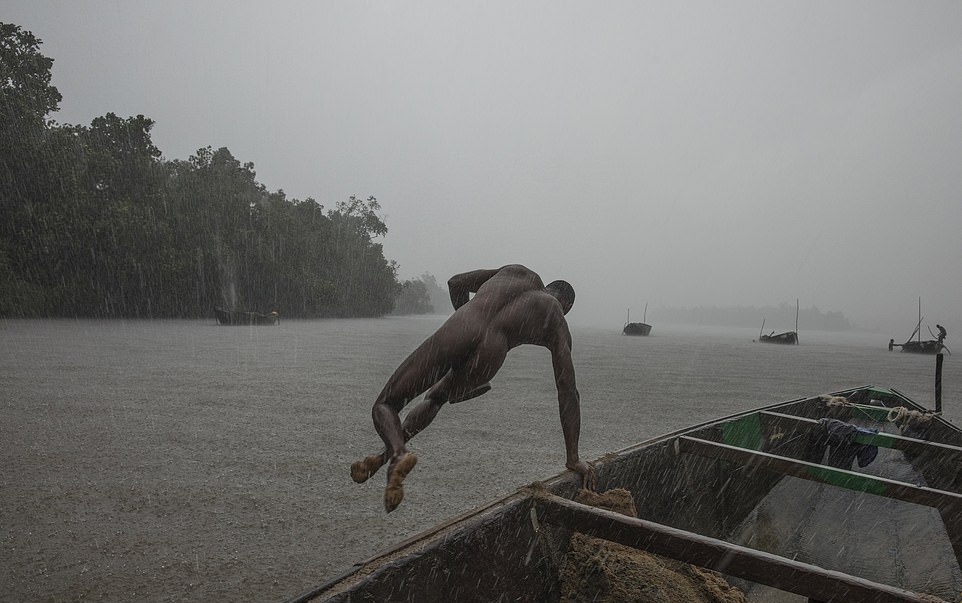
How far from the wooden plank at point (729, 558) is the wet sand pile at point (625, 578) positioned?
0.41 meters

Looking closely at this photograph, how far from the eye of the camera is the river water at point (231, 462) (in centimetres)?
320

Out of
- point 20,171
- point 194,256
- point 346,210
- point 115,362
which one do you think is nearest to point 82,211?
point 20,171

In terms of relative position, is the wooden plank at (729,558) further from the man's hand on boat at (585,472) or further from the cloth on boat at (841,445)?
the cloth on boat at (841,445)

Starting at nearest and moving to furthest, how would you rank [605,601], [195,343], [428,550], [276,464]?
[428,550] < [605,601] < [276,464] < [195,343]

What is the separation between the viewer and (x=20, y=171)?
24438 mm

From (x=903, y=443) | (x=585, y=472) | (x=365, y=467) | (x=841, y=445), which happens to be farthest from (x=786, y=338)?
(x=365, y=467)

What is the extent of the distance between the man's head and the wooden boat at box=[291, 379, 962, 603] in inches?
37.0

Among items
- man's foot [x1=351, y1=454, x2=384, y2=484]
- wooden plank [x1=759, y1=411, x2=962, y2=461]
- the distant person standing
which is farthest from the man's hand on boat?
wooden plank [x1=759, y1=411, x2=962, y2=461]

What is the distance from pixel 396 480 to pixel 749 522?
296 centimetres

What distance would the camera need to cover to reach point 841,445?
4324mm

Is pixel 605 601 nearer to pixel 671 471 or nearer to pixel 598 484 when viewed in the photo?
pixel 598 484

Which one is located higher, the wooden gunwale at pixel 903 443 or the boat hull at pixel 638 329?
the boat hull at pixel 638 329

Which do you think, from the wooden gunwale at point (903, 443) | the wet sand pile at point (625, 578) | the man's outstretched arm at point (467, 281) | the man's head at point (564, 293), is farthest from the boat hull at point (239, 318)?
the wet sand pile at point (625, 578)

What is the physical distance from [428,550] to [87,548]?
7.99 feet
